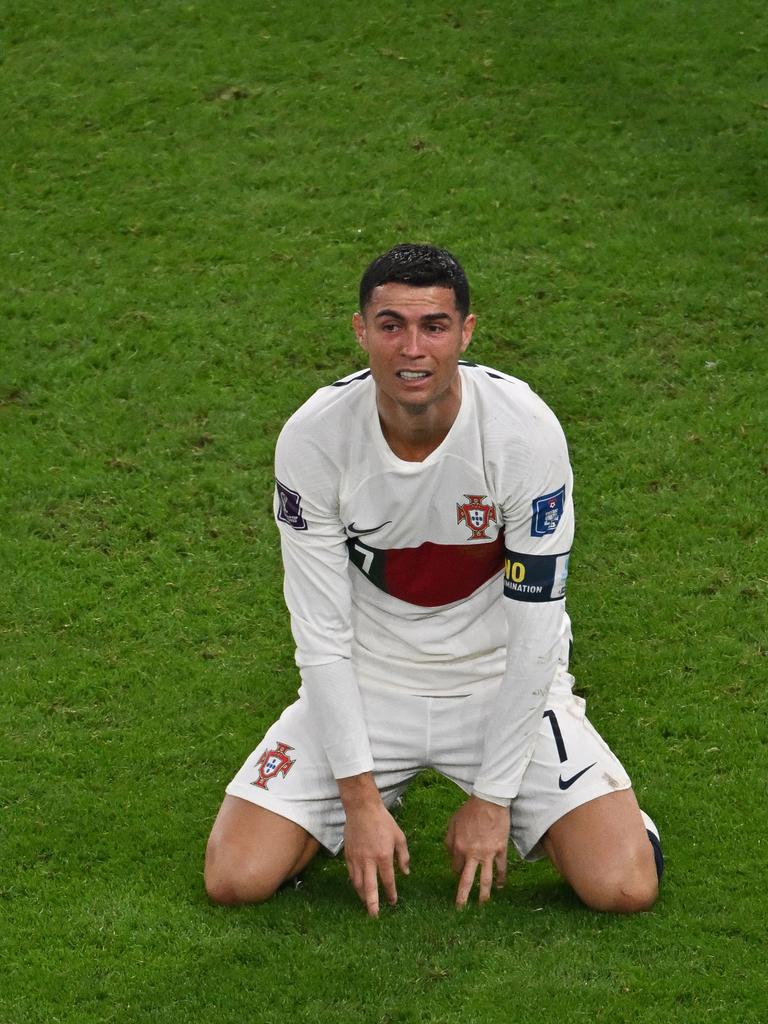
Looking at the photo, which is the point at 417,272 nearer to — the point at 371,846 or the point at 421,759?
the point at 421,759

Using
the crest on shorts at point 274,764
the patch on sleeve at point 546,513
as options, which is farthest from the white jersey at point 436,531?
the crest on shorts at point 274,764

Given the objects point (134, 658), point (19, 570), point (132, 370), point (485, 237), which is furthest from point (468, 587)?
point (485, 237)

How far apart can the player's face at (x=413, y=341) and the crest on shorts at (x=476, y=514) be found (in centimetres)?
30

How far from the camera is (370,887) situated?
422 cm

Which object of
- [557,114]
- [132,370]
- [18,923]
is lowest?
[18,923]

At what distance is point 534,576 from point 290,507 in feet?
2.27

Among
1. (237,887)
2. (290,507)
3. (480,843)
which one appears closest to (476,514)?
(290,507)

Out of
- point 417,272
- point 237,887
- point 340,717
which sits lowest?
point 237,887

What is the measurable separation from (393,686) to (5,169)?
5103 mm

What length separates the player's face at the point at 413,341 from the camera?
4.07 metres

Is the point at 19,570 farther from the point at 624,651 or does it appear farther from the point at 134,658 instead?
the point at 624,651

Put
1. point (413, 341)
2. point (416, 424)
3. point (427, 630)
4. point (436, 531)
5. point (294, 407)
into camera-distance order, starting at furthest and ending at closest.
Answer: point (294, 407), point (427, 630), point (436, 531), point (416, 424), point (413, 341)

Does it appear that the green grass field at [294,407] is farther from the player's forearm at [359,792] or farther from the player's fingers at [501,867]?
the player's forearm at [359,792]

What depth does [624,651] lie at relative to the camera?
553 centimetres
